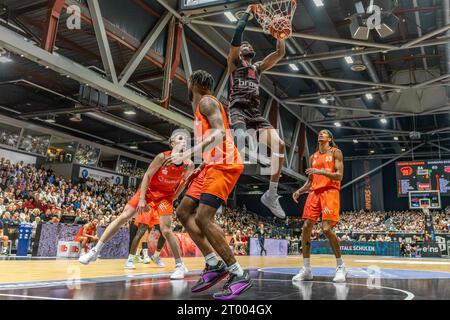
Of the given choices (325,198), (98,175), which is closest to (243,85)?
(325,198)

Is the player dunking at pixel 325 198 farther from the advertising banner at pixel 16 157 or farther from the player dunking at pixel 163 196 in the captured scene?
the advertising banner at pixel 16 157

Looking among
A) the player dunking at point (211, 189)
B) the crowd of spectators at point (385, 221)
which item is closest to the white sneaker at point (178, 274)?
the player dunking at point (211, 189)

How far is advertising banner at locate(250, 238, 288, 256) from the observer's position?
22734 mm

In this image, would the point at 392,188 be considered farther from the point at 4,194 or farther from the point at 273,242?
the point at 4,194

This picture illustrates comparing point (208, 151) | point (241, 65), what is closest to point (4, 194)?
point (241, 65)

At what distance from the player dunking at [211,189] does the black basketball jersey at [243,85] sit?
1.42 m

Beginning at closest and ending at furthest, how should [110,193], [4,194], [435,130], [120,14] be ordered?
[120,14]
[4,194]
[110,193]
[435,130]

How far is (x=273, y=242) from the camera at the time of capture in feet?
80.6

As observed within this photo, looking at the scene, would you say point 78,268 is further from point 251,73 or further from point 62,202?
point 62,202

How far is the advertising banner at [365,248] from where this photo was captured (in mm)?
22906

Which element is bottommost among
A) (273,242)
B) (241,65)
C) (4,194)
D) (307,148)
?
(273,242)

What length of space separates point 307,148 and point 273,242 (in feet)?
25.8

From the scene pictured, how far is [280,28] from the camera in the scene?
5.65 m

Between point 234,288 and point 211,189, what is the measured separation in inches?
35.3
